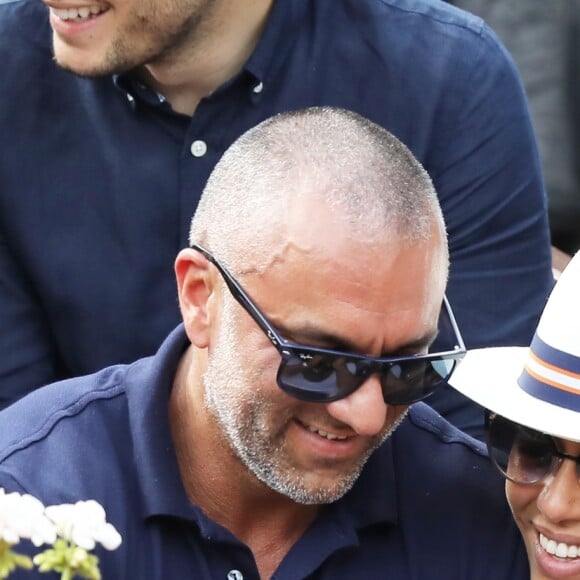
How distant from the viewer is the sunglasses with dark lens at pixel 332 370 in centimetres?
206

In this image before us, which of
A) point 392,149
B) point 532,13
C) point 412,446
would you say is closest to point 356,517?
point 412,446

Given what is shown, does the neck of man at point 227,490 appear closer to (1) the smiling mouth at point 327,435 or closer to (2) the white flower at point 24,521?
(1) the smiling mouth at point 327,435

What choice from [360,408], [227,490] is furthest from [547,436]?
[227,490]

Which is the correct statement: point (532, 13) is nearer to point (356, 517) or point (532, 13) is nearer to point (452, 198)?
point (452, 198)

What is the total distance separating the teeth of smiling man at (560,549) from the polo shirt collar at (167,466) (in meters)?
0.24

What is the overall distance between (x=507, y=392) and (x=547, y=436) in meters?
0.12

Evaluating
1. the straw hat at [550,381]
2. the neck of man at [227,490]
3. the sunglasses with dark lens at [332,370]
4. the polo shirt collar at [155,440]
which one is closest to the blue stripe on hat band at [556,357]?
the straw hat at [550,381]

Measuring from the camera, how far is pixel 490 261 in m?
3.05

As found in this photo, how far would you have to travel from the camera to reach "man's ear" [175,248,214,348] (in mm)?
2225

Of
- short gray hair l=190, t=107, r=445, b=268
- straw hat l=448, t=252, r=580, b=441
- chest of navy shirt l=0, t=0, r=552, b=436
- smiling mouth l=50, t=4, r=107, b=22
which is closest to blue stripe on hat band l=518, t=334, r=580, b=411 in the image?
straw hat l=448, t=252, r=580, b=441

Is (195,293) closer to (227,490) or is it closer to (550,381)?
(227,490)

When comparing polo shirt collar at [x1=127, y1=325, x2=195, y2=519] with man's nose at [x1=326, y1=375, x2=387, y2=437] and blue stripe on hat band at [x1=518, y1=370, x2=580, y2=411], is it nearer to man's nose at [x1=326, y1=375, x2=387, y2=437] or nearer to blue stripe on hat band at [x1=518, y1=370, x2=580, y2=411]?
man's nose at [x1=326, y1=375, x2=387, y2=437]

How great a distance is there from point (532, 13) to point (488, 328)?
3.83 ft

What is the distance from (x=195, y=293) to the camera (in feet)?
7.38
